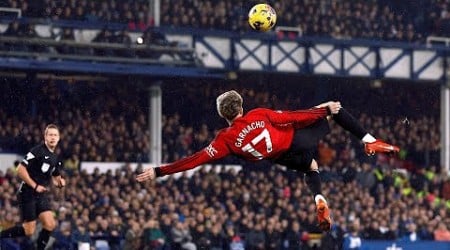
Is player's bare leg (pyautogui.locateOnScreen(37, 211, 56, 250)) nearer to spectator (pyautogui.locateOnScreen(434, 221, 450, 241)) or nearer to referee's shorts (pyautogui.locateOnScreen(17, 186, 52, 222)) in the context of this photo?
referee's shorts (pyautogui.locateOnScreen(17, 186, 52, 222))

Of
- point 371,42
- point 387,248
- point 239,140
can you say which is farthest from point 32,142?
point 239,140

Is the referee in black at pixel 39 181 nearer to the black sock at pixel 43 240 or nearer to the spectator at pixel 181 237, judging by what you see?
the black sock at pixel 43 240

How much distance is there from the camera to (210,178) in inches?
1174

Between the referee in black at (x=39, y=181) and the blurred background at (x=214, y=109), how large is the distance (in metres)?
3.99

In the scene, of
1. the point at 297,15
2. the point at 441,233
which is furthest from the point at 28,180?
the point at 297,15

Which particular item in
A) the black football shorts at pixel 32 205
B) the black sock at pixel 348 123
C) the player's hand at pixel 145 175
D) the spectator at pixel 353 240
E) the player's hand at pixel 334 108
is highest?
the player's hand at pixel 334 108

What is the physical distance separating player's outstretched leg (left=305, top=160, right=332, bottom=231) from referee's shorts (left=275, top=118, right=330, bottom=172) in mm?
297

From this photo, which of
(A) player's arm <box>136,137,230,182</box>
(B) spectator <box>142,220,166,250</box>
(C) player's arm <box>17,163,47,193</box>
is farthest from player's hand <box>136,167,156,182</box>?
(B) spectator <box>142,220,166,250</box>

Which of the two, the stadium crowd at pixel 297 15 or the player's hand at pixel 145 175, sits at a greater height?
the stadium crowd at pixel 297 15

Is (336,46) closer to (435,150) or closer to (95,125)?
(435,150)

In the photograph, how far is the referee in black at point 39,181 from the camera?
1914 cm

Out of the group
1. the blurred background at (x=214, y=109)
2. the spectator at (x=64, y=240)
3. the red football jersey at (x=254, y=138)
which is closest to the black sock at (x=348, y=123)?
the red football jersey at (x=254, y=138)

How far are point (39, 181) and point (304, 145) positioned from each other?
4.86 m

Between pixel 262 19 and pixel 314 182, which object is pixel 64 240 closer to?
pixel 262 19
